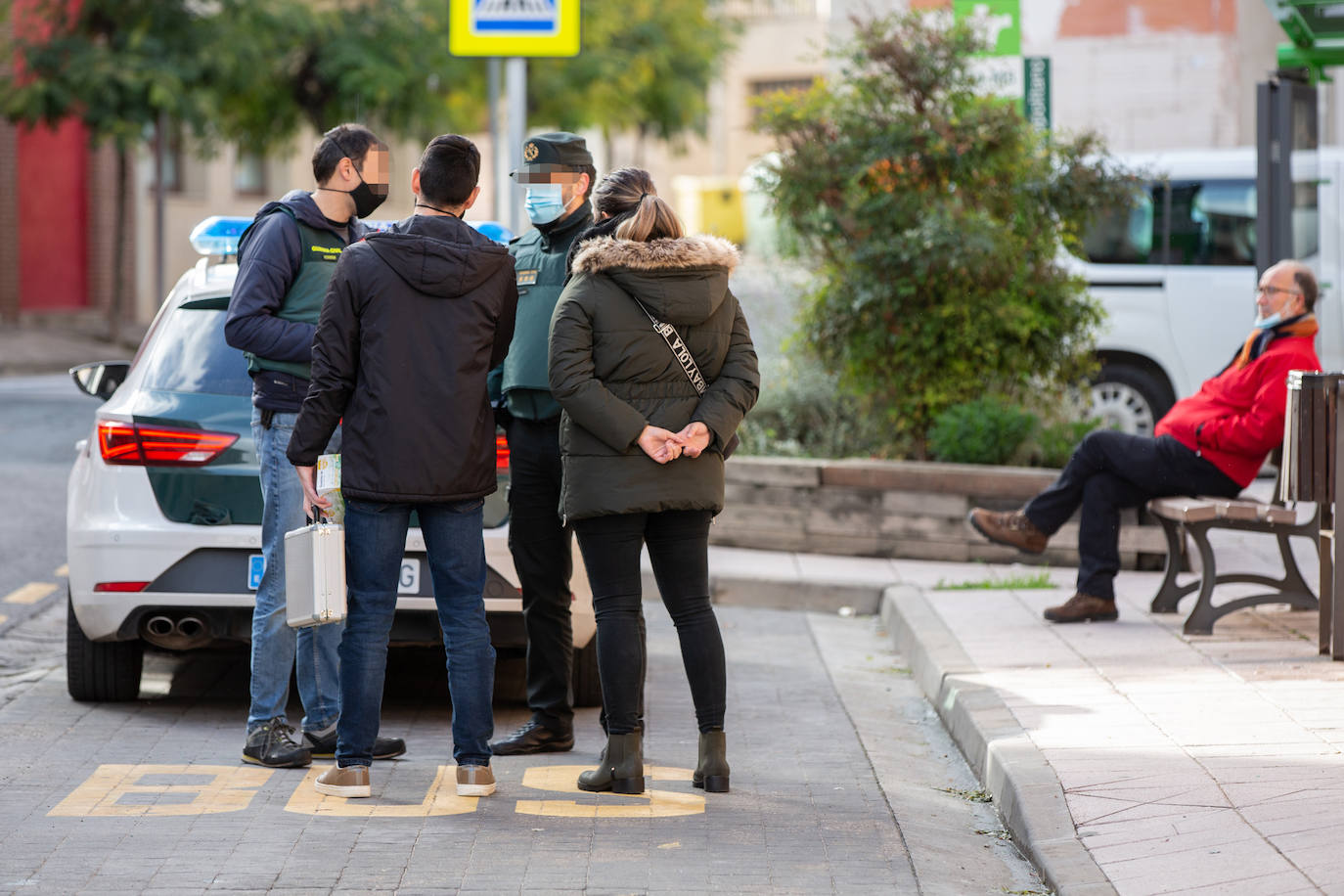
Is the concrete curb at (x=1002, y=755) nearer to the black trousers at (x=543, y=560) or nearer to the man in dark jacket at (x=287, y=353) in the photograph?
the black trousers at (x=543, y=560)

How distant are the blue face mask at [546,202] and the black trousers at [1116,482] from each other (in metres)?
3.18

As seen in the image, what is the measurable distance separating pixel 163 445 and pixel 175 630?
620mm

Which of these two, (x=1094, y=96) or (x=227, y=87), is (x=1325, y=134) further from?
(x=227, y=87)

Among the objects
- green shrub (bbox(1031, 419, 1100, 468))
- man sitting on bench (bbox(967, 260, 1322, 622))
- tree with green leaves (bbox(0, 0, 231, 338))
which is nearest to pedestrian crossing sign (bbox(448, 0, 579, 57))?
green shrub (bbox(1031, 419, 1100, 468))

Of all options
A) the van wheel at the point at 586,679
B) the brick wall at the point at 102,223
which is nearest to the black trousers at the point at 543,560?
the van wheel at the point at 586,679

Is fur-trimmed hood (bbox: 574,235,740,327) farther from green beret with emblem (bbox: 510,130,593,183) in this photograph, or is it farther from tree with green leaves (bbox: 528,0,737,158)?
tree with green leaves (bbox: 528,0,737,158)

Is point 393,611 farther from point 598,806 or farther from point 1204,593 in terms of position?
point 1204,593

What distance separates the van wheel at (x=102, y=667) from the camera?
626cm

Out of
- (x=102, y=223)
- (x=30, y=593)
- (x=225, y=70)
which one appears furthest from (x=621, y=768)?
(x=102, y=223)

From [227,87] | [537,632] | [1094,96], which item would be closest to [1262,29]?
[1094,96]

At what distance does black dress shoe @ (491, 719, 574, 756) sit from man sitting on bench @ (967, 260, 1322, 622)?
2.88m

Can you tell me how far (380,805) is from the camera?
5047 millimetres

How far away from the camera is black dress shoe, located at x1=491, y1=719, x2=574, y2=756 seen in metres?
5.73

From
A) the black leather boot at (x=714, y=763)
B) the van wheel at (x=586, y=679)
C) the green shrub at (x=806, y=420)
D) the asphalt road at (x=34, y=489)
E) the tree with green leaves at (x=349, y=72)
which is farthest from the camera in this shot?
the tree with green leaves at (x=349, y=72)
